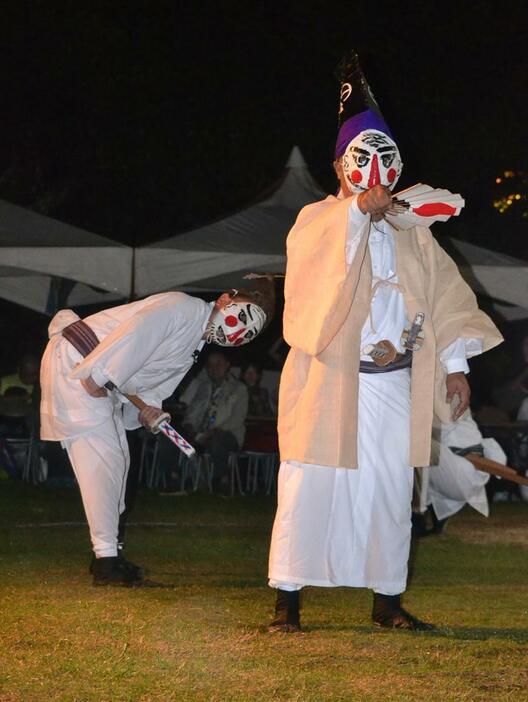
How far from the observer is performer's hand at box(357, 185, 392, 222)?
5.06 m

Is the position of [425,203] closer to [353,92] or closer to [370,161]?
[370,161]

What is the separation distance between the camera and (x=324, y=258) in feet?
17.5

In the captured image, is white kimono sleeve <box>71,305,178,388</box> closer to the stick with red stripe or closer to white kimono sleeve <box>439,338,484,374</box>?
the stick with red stripe

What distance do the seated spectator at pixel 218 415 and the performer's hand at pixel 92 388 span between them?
7179 millimetres

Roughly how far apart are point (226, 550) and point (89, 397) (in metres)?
2.23

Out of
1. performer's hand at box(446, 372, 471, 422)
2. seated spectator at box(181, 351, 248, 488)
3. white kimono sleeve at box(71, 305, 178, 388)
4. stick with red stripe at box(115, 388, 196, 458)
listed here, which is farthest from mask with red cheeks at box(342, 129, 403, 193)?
seated spectator at box(181, 351, 248, 488)

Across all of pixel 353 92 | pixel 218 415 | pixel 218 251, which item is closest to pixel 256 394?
pixel 218 415

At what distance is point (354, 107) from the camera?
582cm

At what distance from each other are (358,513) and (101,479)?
77.3 inches

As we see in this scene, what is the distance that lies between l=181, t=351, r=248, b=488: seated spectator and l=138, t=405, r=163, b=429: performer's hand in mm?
7282

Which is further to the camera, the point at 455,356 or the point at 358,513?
the point at 455,356

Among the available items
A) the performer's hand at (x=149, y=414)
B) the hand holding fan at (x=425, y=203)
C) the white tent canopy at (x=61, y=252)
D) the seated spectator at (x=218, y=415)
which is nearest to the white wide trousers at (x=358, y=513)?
the hand holding fan at (x=425, y=203)

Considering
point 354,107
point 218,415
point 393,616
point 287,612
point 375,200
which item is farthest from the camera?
point 218,415

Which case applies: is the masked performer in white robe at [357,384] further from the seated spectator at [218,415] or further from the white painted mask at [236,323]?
the seated spectator at [218,415]
